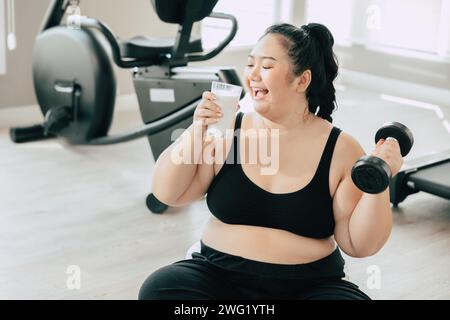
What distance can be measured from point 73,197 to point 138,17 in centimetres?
173

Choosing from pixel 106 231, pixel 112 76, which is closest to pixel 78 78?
pixel 112 76

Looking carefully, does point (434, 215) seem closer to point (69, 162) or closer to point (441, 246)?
point (441, 246)

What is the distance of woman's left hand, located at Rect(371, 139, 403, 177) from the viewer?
4.78 feet

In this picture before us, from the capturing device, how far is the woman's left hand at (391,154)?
146 centimetres

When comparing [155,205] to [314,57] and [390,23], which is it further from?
[390,23]

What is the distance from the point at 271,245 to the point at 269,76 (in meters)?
0.35

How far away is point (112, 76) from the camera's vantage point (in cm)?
347

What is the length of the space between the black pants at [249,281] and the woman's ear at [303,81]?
36 cm

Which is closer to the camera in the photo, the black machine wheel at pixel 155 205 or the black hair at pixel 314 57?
the black hair at pixel 314 57

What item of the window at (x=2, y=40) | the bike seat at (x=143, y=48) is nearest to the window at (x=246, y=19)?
the window at (x=2, y=40)

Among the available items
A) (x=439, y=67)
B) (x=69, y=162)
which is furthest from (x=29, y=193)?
(x=439, y=67)

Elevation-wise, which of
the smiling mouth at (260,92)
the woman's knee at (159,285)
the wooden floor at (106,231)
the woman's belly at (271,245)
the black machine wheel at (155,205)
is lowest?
the wooden floor at (106,231)

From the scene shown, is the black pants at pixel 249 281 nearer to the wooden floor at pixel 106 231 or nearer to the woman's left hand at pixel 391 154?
the woman's left hand at pixel 391 154

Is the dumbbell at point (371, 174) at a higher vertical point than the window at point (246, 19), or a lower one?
higher
